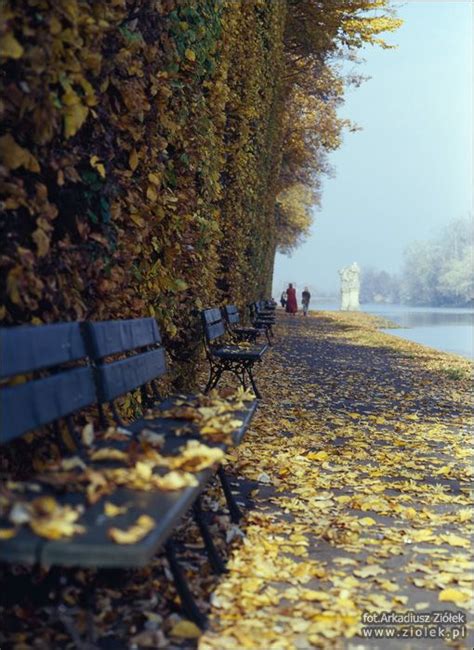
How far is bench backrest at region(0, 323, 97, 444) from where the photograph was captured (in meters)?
2.41

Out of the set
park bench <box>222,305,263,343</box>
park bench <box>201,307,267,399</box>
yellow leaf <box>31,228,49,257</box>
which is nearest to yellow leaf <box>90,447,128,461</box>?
yellow leaf <box>31,228,49,257</box>

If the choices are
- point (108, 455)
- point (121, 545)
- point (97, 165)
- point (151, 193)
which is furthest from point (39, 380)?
point (151, 193)

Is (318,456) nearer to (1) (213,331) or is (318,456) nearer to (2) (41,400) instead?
(1) (213,331)

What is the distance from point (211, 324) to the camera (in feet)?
24.1

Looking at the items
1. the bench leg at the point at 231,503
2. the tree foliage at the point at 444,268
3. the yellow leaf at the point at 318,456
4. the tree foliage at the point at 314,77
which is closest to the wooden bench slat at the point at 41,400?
the bench leg at the point at 231,503

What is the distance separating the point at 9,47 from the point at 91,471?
1575 millimetres

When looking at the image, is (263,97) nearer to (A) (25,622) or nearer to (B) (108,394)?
(B) (108,394)

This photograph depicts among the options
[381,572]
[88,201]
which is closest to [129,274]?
[88,201]

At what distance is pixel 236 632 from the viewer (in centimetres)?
280

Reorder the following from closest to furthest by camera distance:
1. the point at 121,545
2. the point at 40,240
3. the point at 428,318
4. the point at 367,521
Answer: the point at 121,545 → the point at 40,240 → the point at 367,521 → the point at 428,318

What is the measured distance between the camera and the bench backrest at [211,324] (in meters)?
6.76

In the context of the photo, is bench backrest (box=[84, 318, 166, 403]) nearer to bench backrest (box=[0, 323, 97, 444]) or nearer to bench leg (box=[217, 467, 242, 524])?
bench backrest (box=[0, 323, 97, 444])

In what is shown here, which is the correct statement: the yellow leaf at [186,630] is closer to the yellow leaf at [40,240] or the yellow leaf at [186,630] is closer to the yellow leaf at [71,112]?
the yellow leaf at [40,240]

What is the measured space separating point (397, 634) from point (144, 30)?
3.64 meters
